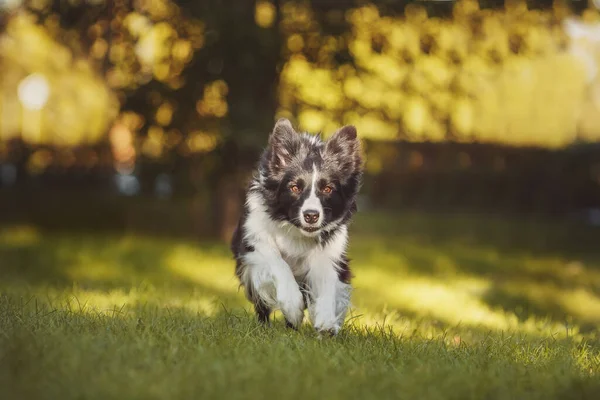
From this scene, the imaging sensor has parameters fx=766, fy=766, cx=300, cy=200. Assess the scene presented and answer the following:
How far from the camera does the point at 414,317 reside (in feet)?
23.2

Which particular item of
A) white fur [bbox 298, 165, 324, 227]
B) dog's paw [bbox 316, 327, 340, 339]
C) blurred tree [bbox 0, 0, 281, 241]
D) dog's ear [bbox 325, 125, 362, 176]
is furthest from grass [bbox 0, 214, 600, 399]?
blurred tree [bbox 0, 0, 281, 241]

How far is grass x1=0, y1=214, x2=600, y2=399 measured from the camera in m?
3.34

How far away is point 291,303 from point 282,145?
1123mm

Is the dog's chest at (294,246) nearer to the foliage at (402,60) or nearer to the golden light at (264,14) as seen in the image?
the foliage at (402,60)

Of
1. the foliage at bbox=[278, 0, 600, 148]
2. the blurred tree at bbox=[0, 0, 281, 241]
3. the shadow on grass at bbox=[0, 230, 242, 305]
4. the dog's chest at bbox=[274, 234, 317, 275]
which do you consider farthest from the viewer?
the foliage at bbox=[278, 0, 600, 148]

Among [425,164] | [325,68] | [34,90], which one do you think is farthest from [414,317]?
[34,90]

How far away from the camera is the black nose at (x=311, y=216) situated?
15.9 feet

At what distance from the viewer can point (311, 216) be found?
484 centimetres

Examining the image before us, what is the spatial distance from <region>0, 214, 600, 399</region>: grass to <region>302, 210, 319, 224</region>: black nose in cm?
70

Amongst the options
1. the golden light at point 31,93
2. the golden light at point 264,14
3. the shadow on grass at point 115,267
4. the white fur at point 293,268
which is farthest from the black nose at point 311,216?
the golden light at point 31,93

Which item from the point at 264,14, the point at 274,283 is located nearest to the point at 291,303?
the point at 274,283

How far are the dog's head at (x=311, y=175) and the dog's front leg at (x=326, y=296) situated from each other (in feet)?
0.88

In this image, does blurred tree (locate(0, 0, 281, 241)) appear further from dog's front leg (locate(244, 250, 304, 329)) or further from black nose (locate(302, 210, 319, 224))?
black nose (locate(302, 210, 319, 224))

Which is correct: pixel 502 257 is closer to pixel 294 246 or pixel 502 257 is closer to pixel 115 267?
pixel 115 267
